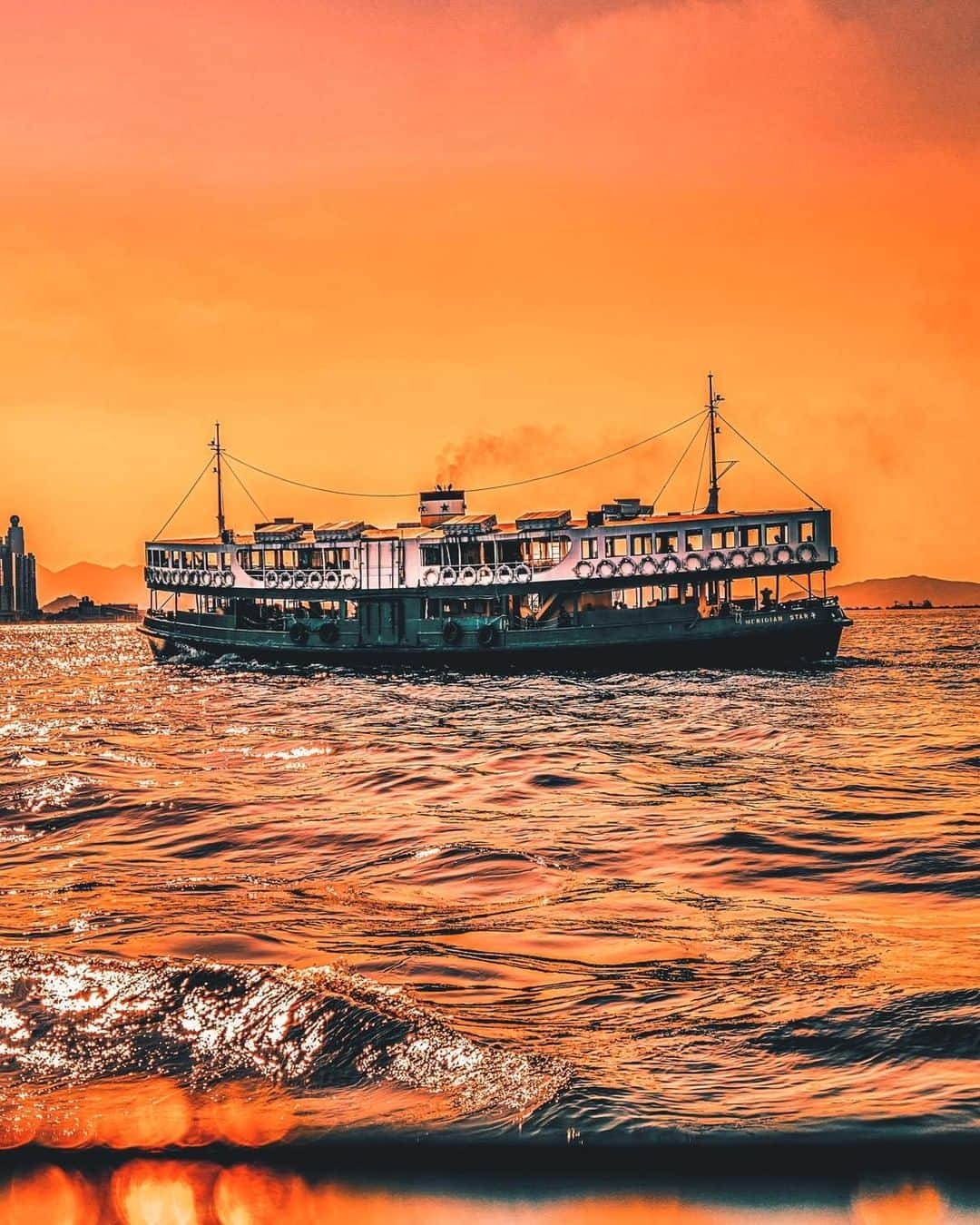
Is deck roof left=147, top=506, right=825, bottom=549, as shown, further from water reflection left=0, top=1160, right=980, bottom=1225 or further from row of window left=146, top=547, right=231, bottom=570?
water reflection left=0, top=1160, right=980, bottom=1225

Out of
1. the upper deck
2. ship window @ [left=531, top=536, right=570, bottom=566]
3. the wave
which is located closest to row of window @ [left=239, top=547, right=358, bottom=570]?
the upper deck

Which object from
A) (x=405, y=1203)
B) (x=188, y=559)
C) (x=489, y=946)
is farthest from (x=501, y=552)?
(x=405, y=1203)

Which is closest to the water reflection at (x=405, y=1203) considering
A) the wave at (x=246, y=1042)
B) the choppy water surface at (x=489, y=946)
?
the choppy water surface at (x=489, y=946)

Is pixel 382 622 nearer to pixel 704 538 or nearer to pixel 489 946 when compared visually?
pixel 704 538

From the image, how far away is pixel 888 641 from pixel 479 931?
266 ft

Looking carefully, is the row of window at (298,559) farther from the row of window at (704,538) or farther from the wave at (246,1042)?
the wave at (246,1042)

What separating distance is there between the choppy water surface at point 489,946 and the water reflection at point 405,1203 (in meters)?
0.20

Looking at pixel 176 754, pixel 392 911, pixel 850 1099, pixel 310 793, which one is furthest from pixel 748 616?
pixel 850 1099

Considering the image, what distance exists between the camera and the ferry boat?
162 feet

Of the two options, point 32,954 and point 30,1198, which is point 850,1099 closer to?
point 30,1198

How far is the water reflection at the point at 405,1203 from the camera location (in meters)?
5.70

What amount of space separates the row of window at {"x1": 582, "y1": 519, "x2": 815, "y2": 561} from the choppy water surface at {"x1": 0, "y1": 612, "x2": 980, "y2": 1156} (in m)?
25.8

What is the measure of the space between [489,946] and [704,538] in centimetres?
4116

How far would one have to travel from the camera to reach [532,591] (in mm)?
52438
